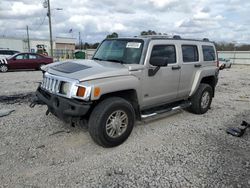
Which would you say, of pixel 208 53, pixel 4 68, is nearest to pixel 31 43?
pixel 4 68

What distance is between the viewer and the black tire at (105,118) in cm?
389

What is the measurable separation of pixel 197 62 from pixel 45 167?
14.1ft

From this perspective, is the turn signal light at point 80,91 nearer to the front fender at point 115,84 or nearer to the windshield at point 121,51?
the front fender at point 115,84

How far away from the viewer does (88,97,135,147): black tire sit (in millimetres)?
3891

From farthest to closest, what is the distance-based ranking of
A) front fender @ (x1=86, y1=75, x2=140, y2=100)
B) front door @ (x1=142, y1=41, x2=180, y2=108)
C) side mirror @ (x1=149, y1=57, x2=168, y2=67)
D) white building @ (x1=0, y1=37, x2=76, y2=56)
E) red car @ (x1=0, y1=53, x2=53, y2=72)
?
white building @ (x1=0, y1=37, x2=76, y2=56)
red car @ (x1=0, y1=53, x2=53, y2=72)
front door @ (x1=142, y1=41, x2=180, y2=108)
side mirror @ (x1=149, y1=57, x2=168, y2=67)
front fender @ (x1=86, y1=75, x2=140, y2=100)

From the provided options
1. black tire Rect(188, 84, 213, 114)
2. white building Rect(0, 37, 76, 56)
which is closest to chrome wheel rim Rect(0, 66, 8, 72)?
black tire Rect(188, 84, 213, 114)

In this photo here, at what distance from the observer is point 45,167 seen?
3.53 m

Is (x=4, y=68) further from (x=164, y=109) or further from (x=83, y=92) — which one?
(x=83, y=92)

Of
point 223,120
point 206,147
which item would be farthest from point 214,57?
point 206,147

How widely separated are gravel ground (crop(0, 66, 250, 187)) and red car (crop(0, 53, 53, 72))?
12.4 m

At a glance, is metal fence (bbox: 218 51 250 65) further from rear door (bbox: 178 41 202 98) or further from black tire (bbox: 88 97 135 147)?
black tire (bbox: 88 97 135 147)

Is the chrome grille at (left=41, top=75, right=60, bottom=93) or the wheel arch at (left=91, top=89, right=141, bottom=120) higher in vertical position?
the chrome grille at (left=41, top=75, right=60, bottom=93)

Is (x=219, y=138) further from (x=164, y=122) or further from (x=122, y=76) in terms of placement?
(x=122, y=76)

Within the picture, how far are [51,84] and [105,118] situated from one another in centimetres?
118
